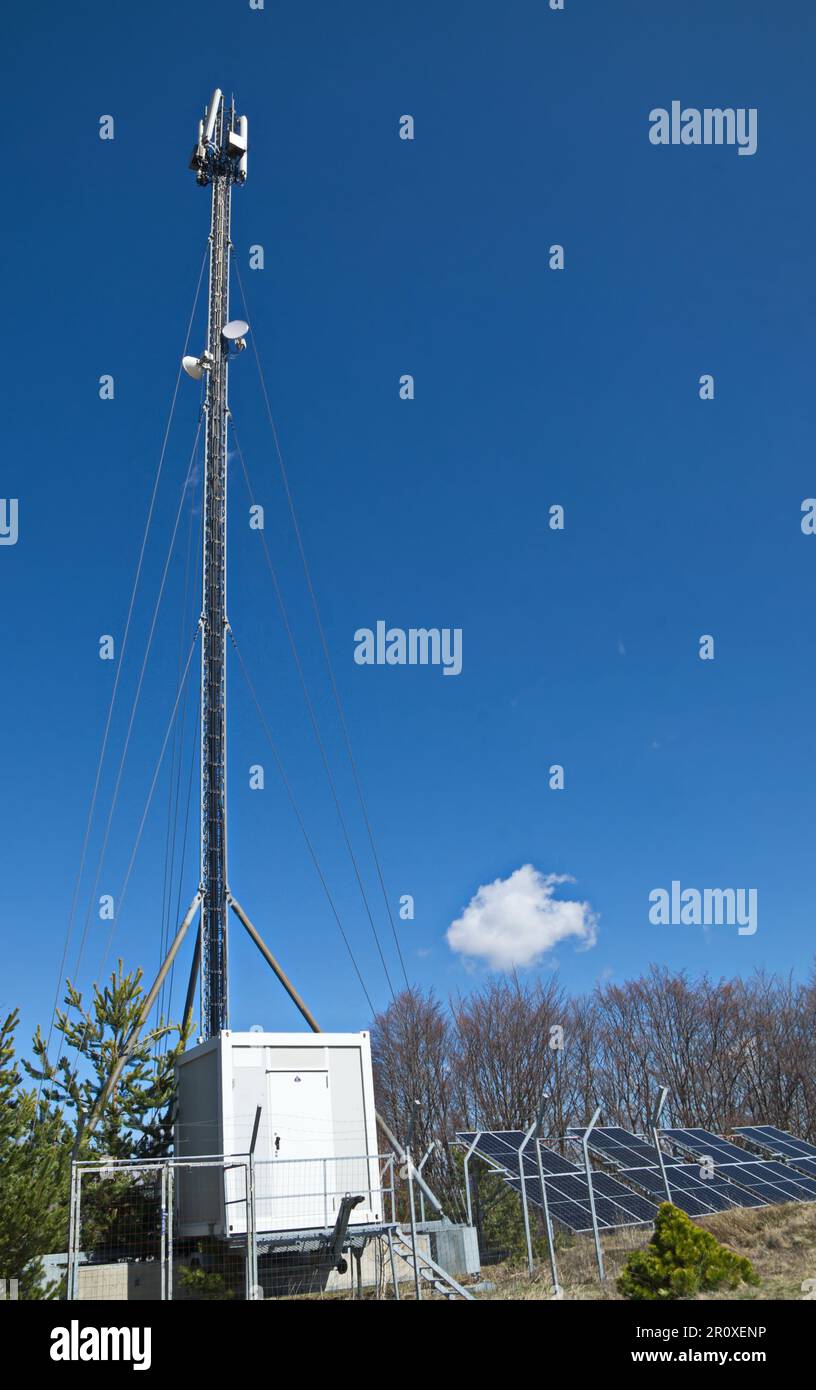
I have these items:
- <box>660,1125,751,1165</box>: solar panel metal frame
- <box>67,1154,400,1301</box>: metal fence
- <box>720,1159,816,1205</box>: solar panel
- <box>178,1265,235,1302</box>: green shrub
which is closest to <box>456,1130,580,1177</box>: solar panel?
<box>67,1154,400,1301</box>: metal fence

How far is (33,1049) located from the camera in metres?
16.6

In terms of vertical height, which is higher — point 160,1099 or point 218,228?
point 218,228

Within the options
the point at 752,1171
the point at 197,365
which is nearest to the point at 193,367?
the point at 197,365

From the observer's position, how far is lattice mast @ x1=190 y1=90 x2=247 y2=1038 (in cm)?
1928

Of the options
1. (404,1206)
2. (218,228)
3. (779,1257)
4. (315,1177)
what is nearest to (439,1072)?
(404,1206)

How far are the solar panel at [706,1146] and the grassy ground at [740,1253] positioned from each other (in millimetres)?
2428

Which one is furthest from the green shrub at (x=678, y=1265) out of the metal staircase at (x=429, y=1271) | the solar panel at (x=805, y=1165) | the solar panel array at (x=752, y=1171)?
the solar panel at (x=805, y=1165)

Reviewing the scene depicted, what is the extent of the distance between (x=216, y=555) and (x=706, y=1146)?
1873cm

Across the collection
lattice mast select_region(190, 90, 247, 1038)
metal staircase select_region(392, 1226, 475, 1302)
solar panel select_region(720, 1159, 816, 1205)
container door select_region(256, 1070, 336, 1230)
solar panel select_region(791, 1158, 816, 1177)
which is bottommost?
solar panel select_region(791, 1158, 816, 1177)

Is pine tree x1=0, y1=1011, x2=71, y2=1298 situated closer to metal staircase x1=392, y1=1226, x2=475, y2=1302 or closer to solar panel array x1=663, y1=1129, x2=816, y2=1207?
metal staircase x1=392, y1=1226, x2=475, y2=1302

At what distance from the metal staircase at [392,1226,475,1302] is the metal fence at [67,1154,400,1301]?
424 mm

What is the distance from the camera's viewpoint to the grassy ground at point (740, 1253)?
14.5m
